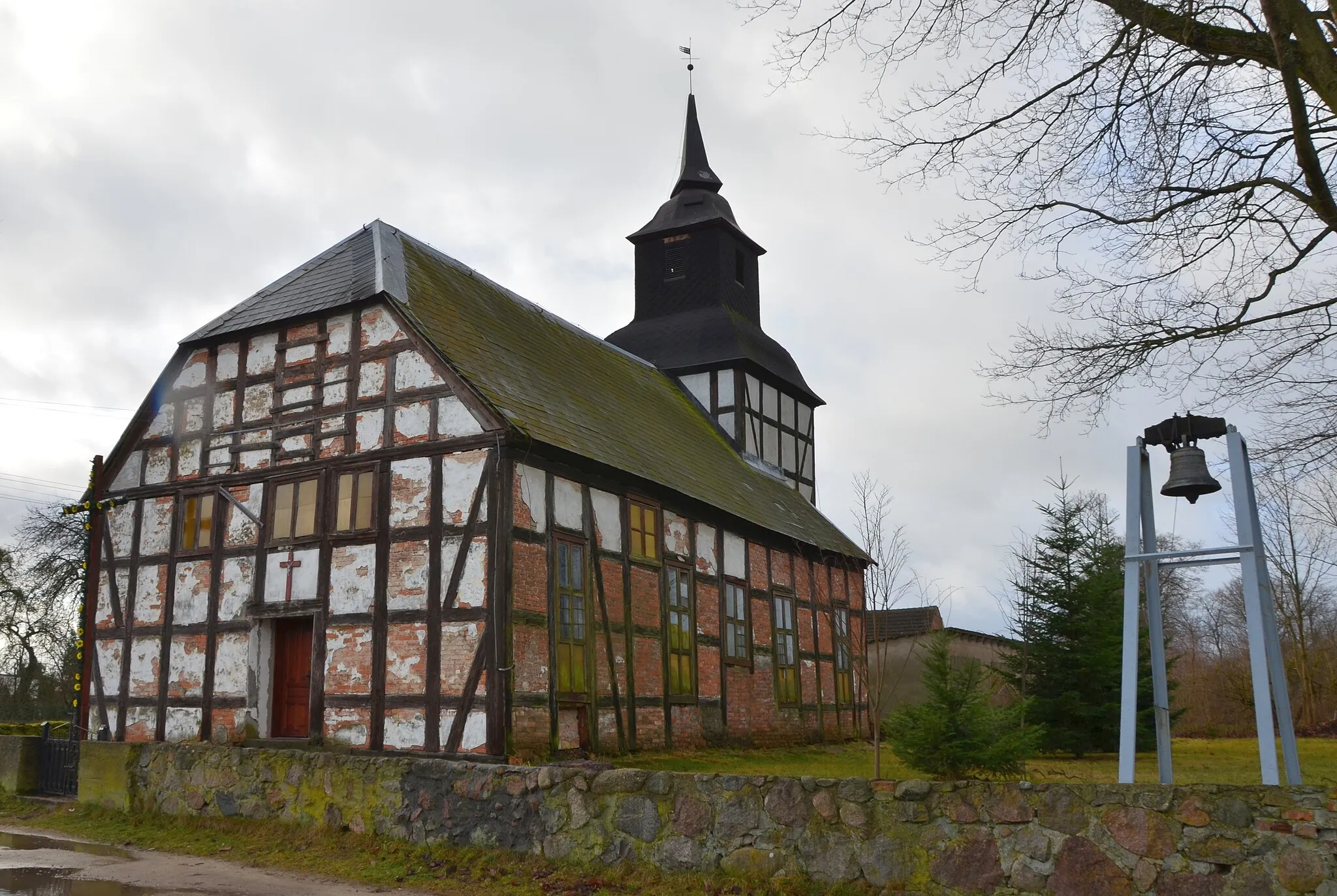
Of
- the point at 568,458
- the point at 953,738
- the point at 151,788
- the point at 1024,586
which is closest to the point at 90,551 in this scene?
the point at 151,788

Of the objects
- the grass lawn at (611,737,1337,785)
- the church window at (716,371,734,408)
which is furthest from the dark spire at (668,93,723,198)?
→ the grass lawn at (611,737,1337,785)

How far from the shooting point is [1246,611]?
7.35 m

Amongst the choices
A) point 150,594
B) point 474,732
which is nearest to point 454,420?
point 474,732

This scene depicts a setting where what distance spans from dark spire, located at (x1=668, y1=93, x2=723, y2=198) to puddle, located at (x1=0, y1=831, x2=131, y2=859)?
942 inches

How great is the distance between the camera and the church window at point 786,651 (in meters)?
21.2

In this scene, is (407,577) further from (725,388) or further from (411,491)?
(725,388)

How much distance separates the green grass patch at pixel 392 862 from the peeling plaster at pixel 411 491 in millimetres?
4549

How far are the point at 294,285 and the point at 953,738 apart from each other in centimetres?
1218

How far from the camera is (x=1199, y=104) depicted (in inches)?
341

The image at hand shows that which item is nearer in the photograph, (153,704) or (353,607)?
(353,607)

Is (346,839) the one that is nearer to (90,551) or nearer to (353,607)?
(353,607)

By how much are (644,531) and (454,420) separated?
4066mm

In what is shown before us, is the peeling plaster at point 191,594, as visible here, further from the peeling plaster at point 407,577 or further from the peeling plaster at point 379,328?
the peeling plaster at point 379,328

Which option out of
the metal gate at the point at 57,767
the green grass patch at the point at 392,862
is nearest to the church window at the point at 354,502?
the metal gate at the point at 57,767
